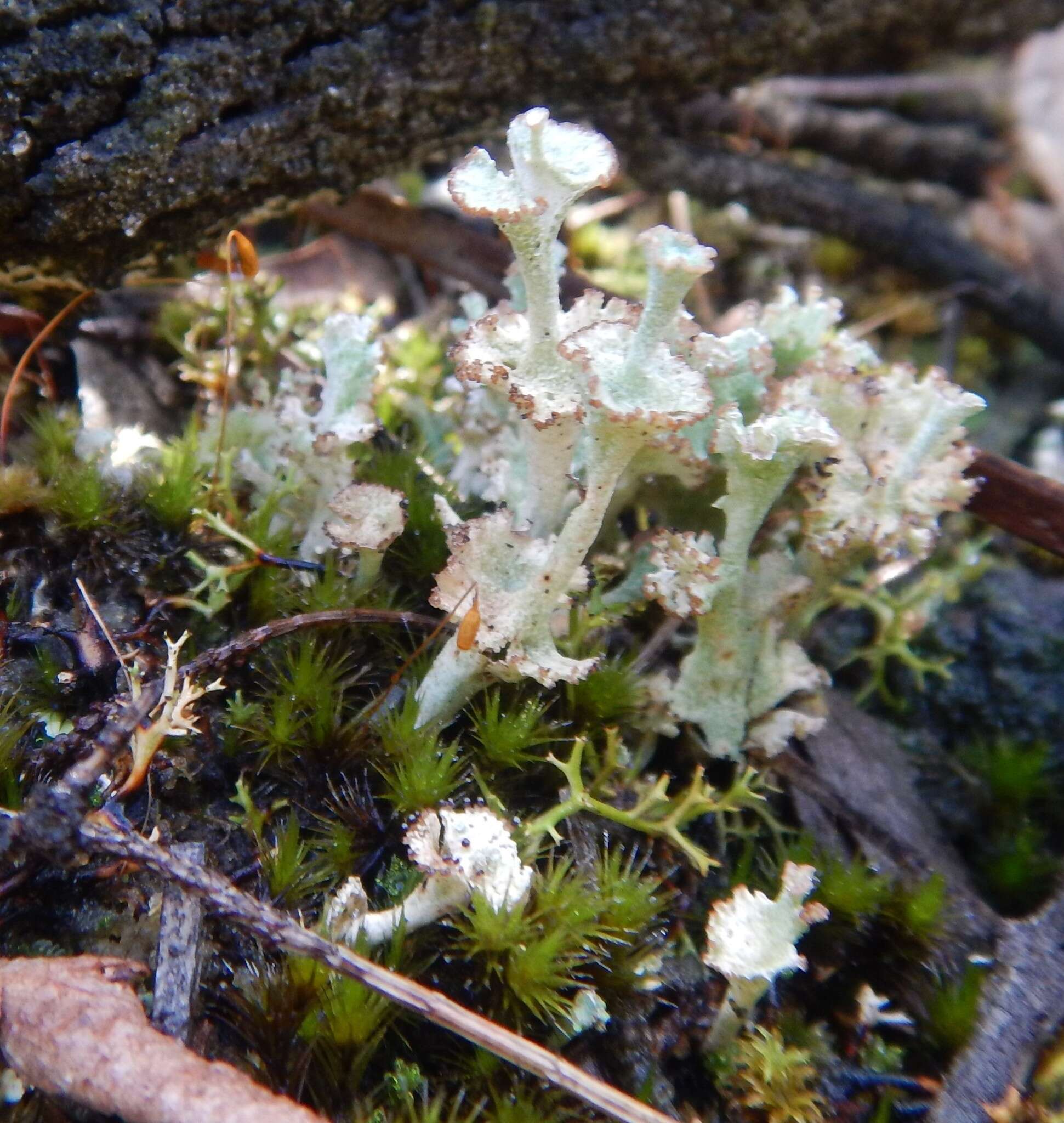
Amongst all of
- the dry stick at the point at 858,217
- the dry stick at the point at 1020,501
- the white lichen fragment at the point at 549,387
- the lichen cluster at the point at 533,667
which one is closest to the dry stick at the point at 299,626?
the lichen cluster at the point at 533,667

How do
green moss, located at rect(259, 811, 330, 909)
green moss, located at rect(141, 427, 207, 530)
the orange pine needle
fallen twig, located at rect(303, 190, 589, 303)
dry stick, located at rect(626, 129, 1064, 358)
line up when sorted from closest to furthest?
green moss, located at rect(259, 811, 330, 909) < green moss, located at rect(141, 427, 207, 530) < the orange pine needle < fallen twig, located at rect(303, 190, 589, 303) < dry stick, located at rect(626, 129, 1064, 358)

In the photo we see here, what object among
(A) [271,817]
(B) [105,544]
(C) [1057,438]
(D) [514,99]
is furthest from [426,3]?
(C) [1057,438]

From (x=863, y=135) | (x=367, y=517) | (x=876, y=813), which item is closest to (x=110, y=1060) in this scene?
(x=367, y=517)

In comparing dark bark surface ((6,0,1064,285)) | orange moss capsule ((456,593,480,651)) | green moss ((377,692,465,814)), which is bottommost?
green moss ((377,692,465,814))

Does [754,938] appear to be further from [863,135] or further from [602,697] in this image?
[863,135]

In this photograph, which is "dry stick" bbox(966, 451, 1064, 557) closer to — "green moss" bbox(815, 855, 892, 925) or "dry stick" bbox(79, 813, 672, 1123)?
"green moss" bbox(815, 855, 892, 925)

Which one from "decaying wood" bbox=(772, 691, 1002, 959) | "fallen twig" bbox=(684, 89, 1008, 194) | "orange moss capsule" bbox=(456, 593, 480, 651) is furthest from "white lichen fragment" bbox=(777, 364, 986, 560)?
"fallen twig" bbox=(684, 89, 1008, 194)
